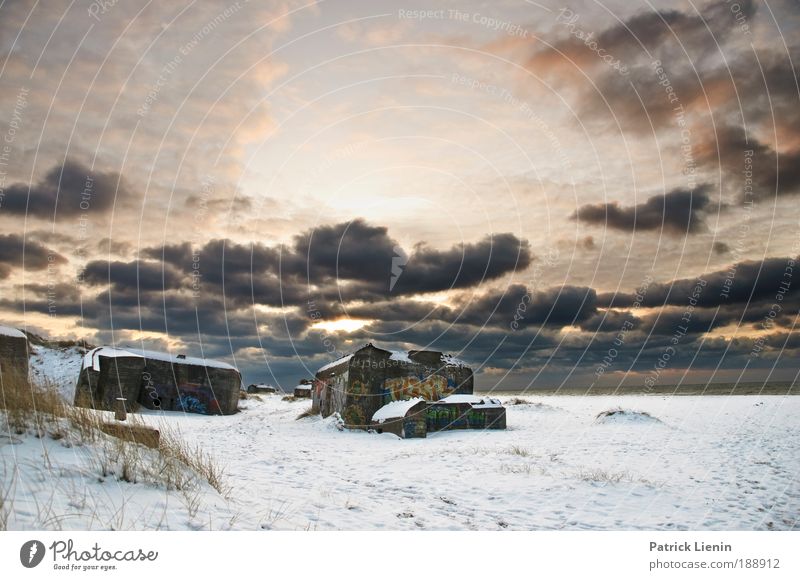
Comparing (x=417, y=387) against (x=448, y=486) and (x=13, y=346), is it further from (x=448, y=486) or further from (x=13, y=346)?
(x=13, y=346)

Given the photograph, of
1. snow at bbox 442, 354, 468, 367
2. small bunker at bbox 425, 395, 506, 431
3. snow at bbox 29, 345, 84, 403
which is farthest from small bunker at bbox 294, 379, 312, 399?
small bunker at bbox 425, 395, 506, 431

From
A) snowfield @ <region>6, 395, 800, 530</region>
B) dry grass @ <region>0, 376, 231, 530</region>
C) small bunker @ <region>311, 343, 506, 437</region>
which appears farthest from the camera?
small bunker @ <region>311, 343, 506, 437</region>

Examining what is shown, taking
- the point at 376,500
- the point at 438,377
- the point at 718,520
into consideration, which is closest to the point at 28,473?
the point at 376,500

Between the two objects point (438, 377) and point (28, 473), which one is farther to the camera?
point (438, 377)

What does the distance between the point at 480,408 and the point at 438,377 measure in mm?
5157

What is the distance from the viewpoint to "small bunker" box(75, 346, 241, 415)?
1303 inches

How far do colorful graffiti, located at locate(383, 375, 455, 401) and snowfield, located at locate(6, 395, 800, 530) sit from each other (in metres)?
7.33

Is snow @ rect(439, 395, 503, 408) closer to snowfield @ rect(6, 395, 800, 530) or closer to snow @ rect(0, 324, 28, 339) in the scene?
snowfield @ rect(6, 395, 800, 530)

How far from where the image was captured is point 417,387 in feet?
95.9
